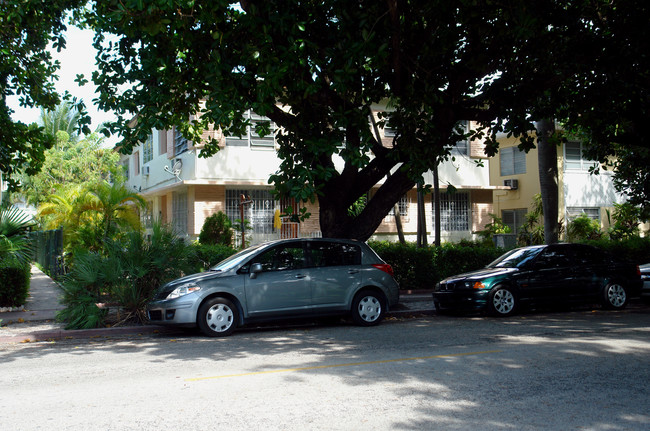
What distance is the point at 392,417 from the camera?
5.50 metres

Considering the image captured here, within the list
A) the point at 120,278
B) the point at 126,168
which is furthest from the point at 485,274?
the point at 126,168

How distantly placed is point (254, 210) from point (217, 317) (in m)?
12.7

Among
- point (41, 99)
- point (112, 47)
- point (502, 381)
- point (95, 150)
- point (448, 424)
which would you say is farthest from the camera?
point (95, 150)

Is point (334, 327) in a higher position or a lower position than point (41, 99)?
lower

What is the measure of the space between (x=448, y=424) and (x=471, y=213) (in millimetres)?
22718

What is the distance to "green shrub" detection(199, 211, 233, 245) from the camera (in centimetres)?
2077

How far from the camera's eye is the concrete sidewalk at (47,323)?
35.9 ft

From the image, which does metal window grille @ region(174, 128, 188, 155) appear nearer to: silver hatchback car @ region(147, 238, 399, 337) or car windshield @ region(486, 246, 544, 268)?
silver hatchback car @ region(147, 238, 399, 337)

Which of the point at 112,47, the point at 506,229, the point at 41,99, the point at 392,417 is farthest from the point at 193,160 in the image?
the point at 392,417

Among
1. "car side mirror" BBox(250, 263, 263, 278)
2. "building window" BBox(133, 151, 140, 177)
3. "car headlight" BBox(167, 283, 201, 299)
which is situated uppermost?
"building window" BBox(133, 151, 140, 177)

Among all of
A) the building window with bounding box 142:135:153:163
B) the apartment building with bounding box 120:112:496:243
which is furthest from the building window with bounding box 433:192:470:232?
the building window with bounding box 142:135:153:163

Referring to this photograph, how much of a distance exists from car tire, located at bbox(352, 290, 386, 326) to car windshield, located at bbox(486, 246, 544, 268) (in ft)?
11.3

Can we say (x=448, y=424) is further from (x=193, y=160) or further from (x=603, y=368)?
(x=193, y=160)

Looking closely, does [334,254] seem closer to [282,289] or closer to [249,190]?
[282,289]
